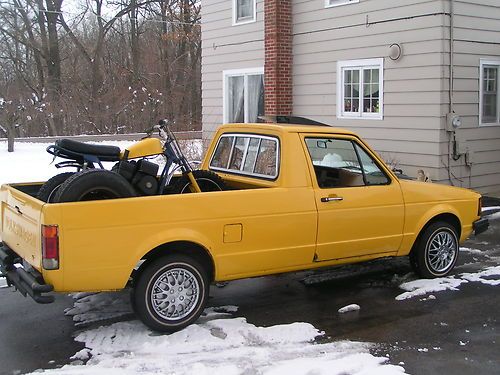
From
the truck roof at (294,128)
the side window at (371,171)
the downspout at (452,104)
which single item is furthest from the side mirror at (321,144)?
the downspout at (452,104)

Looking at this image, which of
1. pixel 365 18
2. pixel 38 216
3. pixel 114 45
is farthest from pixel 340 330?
pixel 114 45

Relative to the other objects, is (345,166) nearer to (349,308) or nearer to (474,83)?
(349,308)

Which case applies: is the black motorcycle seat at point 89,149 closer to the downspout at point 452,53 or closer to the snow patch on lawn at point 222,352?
the snow patch on lawn at point 222,352

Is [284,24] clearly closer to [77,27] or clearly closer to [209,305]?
[209,305]

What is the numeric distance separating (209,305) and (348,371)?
6.16 ft

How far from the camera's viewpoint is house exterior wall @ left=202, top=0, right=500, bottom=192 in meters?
10.8

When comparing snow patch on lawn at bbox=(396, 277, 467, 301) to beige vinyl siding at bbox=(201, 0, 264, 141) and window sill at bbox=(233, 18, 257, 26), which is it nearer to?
beige vinyl siding at bbox=(201, 0, 264, 141)

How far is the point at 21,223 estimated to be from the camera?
5.12 m

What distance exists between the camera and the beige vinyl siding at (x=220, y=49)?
1472 cm

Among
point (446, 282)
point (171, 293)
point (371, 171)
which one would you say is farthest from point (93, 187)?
point (446, 282)

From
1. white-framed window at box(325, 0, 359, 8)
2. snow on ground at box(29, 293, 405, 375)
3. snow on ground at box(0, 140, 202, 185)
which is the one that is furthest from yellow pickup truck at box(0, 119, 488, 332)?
snow on ground at box(0, 140, 202, 185)

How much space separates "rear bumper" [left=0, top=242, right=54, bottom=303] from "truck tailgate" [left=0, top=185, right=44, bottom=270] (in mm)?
71

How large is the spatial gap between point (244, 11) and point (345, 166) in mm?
9887

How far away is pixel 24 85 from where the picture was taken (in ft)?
115
